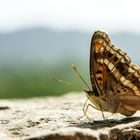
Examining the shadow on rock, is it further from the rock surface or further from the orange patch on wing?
the orange patch on wing

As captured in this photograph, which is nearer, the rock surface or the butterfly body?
the rock surface

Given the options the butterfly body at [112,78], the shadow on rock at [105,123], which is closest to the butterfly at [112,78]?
the butterfly body at [112,78]

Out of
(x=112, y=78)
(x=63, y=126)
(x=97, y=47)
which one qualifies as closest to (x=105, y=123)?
(x=63, y=126)

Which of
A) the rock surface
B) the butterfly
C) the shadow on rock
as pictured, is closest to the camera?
the rock surface

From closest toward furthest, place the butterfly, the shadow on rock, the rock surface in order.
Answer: the rock surface
the shadow on rock
the butterfly

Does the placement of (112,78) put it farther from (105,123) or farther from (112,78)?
(105,123)

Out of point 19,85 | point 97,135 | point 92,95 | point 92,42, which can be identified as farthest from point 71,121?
point 19,85

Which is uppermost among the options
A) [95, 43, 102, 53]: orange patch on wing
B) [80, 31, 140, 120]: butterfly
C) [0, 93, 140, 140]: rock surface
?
[95, 43, 102, 53]: orange patch on wing

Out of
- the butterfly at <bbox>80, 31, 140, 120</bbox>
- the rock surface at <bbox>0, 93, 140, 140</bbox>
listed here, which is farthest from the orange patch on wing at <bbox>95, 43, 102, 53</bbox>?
the rock surface at <bbox>0, 93, 140, 140</bbox>

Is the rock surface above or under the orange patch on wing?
under
